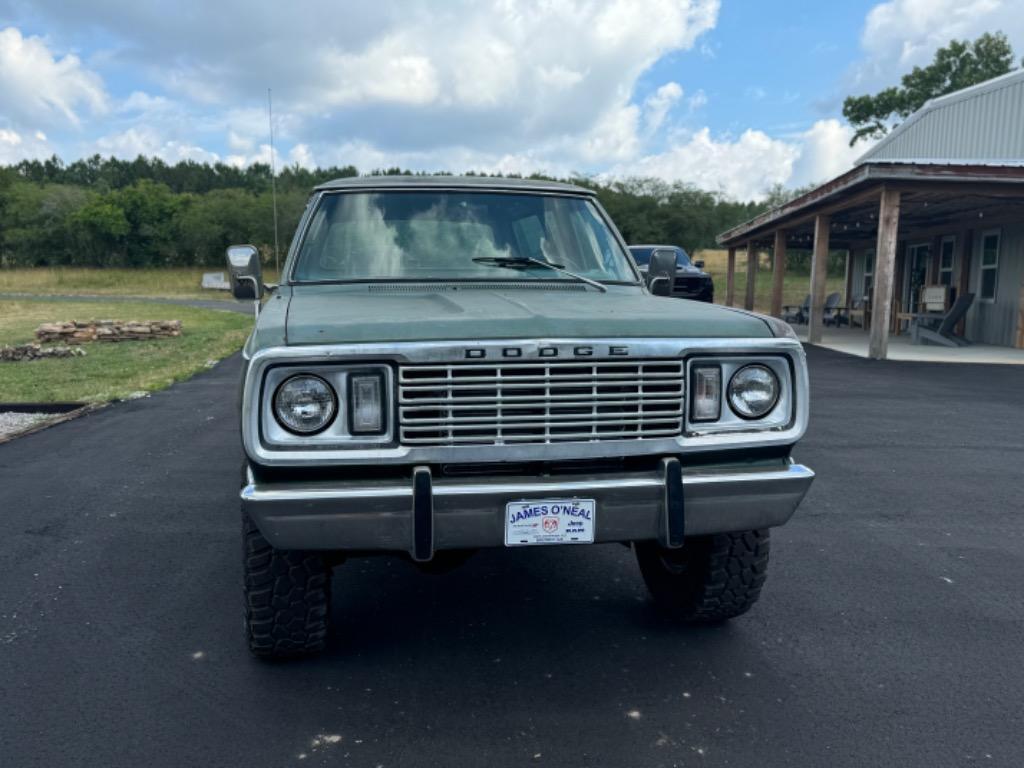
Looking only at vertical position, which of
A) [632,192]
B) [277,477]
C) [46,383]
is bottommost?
[46,383]

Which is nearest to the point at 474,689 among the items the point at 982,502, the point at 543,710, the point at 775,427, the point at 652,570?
the point at 543,710

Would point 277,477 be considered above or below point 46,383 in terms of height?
above

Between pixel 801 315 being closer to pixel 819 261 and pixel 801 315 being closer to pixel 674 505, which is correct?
pixel 819 261

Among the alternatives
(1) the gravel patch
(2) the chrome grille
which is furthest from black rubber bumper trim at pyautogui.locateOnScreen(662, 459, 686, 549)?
(1) the gravel patch

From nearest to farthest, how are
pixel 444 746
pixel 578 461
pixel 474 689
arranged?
pixel 444 746, pixel 578 461, pixel 474 689

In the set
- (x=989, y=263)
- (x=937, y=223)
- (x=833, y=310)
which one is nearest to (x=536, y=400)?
(x=989, y=263)

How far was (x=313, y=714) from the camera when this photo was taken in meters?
2.69

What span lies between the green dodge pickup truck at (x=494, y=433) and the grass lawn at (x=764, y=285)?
84.7ft

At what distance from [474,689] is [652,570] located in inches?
43.7

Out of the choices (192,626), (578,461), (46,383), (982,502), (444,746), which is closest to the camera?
(444,746)

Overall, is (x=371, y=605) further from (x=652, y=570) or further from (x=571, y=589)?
(x=652, y=570)

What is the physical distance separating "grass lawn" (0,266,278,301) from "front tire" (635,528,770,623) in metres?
41.8

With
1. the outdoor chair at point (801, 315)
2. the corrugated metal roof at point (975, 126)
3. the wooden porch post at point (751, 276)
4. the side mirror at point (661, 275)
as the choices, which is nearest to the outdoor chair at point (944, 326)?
the corrugated metal roof at point (975, 126)

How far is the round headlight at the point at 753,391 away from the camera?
2803 millimetres
